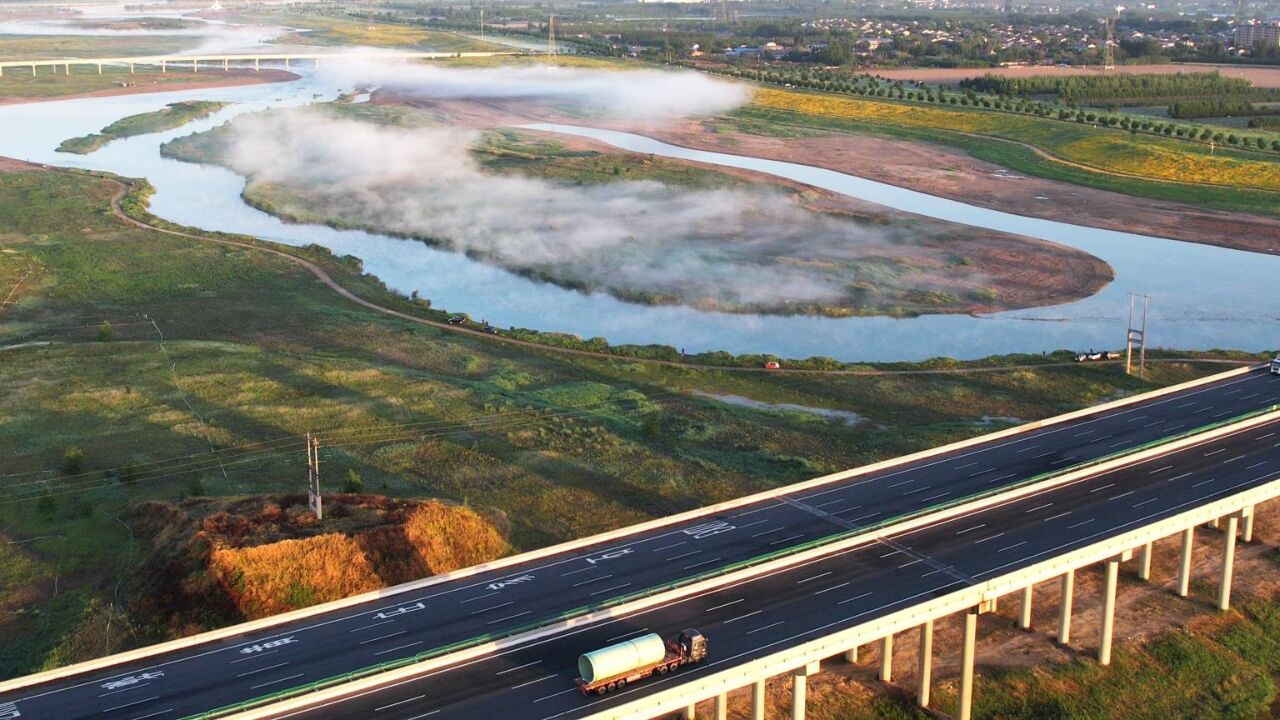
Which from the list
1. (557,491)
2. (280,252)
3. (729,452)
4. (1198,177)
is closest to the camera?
(557,491)

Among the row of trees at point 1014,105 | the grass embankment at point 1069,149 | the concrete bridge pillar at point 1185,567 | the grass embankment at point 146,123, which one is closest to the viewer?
the concrete bridge pillar at point 1185,567

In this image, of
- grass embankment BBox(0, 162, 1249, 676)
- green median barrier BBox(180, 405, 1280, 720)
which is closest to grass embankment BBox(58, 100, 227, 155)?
grass embankment BBox(0, 162, 1249, 676)

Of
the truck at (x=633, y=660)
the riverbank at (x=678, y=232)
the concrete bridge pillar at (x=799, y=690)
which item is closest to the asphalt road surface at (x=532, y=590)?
the concrete bridge pillar at (x=799, y=690)

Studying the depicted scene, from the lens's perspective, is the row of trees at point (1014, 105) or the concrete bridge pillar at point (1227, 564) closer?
Result: the concrete bridge pillar at point (1227, 564)

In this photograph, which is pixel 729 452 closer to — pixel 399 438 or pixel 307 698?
pixel 399 438

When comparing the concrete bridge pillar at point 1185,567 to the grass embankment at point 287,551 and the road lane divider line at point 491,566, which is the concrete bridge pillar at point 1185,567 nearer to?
the road lane divider line at point 491,566

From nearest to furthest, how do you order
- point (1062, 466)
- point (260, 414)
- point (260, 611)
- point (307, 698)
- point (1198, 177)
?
point (307, 698), point (260, 611), point (1062, 466), point (260, 414), point (1198, 177)

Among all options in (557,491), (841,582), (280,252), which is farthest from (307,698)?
(280,252)
